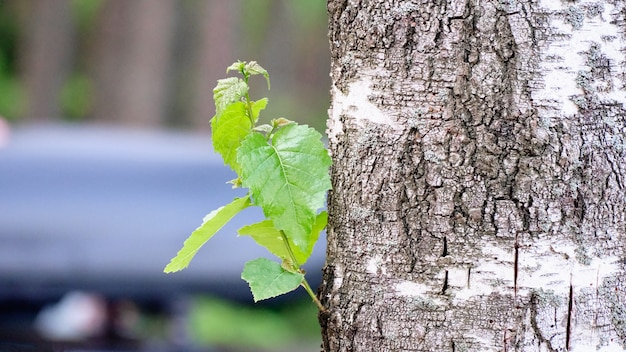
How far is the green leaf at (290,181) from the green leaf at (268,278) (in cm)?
7

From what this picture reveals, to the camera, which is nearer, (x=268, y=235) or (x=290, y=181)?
(x=290, y=181)

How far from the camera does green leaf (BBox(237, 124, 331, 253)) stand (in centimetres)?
143

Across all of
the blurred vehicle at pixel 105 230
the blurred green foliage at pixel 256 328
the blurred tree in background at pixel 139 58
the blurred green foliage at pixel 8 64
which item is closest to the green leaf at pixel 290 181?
the blurred vehicle at pixel 105 230

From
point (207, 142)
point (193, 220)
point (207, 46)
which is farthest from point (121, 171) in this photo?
point (207, 46)

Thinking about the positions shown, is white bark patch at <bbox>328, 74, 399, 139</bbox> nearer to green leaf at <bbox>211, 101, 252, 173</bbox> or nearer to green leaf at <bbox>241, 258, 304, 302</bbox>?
green leaf at <bbox>211, 101, 252, 173</bbox>

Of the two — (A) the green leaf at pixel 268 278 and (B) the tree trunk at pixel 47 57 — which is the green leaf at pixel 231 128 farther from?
(B) the tree trunk at pixel 47 57

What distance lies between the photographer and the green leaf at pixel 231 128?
1.53 metres

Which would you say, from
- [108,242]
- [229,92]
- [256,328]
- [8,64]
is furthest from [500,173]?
[8,64]

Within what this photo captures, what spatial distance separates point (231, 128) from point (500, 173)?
1.67 feet

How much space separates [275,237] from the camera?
5.20 feet

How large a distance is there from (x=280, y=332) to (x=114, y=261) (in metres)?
5.26

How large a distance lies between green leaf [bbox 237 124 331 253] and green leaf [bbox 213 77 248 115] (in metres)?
0.07

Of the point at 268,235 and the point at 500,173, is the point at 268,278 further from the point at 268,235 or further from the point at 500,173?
the point at 500,173

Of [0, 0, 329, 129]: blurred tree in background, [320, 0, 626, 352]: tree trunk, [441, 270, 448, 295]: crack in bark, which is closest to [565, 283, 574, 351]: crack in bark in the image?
[320, 0, 626, 352]: tree trunk
